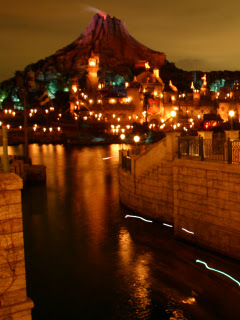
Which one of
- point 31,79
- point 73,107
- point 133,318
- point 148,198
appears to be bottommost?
point 133,318

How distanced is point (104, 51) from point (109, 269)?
138458 millimetres

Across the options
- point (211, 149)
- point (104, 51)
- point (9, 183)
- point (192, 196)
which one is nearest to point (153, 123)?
point (211, 149)

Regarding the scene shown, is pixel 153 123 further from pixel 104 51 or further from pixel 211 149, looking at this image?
pixel 104 51

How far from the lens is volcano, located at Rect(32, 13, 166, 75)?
130 metres

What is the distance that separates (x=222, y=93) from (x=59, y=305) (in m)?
92.8

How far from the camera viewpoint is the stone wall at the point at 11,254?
580 centimetres

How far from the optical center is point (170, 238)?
15148 mm

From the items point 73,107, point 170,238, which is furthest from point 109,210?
point 73,107

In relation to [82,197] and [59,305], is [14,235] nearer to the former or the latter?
[59,305]

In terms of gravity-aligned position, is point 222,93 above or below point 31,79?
below

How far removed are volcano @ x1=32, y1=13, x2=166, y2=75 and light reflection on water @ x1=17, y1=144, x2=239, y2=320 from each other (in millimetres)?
110003

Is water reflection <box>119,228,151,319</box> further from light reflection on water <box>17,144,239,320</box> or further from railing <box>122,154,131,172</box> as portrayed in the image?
railing <box>122,154,131,172</box>

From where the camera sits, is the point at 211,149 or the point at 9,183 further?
the point at 211,149

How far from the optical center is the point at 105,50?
473ft
